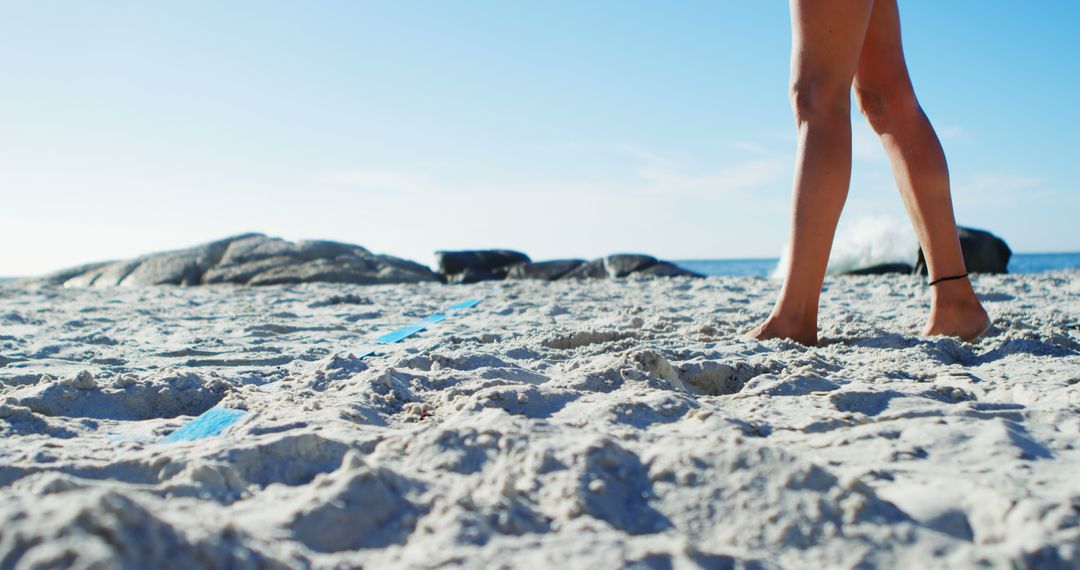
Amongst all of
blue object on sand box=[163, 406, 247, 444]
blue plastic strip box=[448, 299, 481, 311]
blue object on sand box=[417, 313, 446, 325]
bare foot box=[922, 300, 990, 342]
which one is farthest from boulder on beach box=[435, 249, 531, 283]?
blue object on sand box=[163, 406, 247, 444]

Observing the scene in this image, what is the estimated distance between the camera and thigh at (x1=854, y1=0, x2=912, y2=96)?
2295mm

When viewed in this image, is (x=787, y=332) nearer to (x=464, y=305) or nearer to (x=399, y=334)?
(x=399, y=334)

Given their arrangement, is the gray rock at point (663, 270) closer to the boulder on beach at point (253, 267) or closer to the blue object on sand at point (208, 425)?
the boulder on beach at point (253, 267)

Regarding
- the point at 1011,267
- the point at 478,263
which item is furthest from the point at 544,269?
the point at 1011,267

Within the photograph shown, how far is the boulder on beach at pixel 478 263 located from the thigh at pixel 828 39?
11053 millimetres

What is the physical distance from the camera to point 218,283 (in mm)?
10344

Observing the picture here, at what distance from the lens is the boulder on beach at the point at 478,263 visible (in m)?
13.2

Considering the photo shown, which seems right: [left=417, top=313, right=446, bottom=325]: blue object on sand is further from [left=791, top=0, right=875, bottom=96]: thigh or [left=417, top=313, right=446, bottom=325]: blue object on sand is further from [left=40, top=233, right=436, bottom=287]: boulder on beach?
[left=40, top=233, right=436, bottom=287]: boulder on beach

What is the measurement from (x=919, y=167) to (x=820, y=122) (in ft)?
1.45

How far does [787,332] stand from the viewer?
6.95ft

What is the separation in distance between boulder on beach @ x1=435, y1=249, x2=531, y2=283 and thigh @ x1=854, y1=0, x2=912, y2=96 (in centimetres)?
1082

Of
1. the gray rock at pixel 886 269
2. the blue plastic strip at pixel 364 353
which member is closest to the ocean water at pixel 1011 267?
the gray rock at pixel 886 269

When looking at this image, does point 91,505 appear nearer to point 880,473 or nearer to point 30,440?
point 30,440

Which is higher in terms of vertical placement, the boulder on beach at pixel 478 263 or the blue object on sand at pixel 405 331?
the boulder on beach at pixel 478 263
